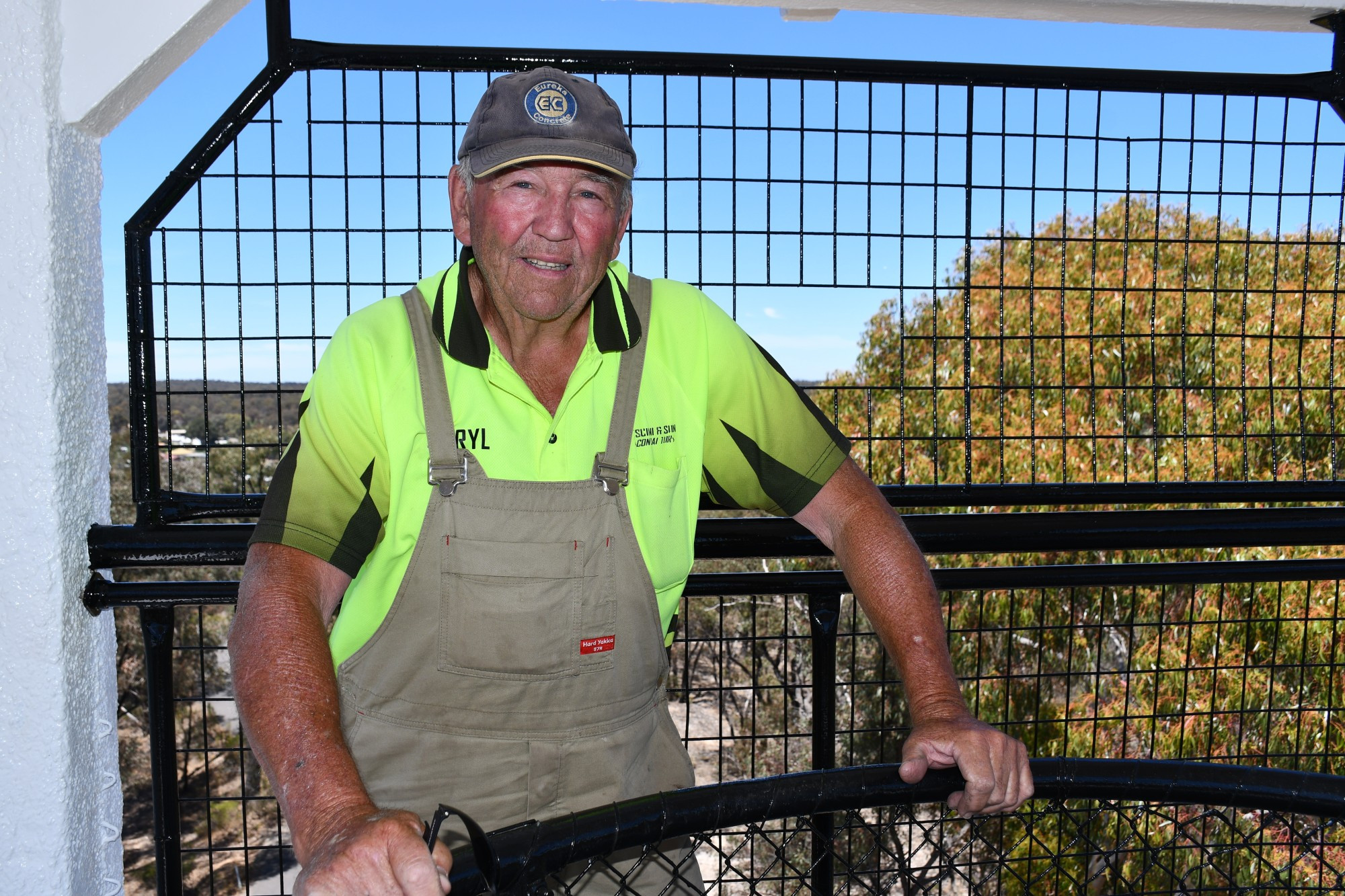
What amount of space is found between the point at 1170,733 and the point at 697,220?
702cm

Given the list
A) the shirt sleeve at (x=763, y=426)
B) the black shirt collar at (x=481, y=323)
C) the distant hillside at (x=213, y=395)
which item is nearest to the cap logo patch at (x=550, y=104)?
the black shirt collar at (x=481, y=323)

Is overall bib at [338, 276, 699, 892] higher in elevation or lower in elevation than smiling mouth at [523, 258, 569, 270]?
lower

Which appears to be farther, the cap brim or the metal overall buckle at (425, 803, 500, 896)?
the cap brim

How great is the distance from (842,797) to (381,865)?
1.65ft

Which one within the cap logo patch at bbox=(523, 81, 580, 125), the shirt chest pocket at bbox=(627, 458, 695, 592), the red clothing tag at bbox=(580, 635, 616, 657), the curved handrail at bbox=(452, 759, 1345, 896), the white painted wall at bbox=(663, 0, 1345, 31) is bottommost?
the curved handrail at bbox=(452, 759, 1345, 896)

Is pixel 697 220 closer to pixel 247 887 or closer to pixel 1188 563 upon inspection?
pixel 1188 563

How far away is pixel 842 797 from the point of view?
1.13 m

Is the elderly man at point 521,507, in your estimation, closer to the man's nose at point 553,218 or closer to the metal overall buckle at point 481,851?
the man's nose at point 553,218

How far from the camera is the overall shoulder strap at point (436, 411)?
1.42 m

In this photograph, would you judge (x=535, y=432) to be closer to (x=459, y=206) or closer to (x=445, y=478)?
(x=445, y=478)

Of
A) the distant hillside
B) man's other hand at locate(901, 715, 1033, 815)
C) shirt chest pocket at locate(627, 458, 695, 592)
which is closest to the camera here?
man's other hand at locate(901, 715, 1033, 815)

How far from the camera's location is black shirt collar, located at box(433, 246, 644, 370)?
59.0 inches

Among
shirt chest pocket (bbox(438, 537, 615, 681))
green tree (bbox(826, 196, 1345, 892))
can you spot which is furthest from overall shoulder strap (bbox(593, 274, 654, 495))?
green tree (bbox(826, 196, 1345, 892))

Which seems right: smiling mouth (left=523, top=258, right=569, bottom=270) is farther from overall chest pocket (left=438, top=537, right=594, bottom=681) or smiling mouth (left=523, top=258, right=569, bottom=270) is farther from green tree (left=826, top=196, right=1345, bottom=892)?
green tree (left=826, top=196, right=1345, bottom=892)
